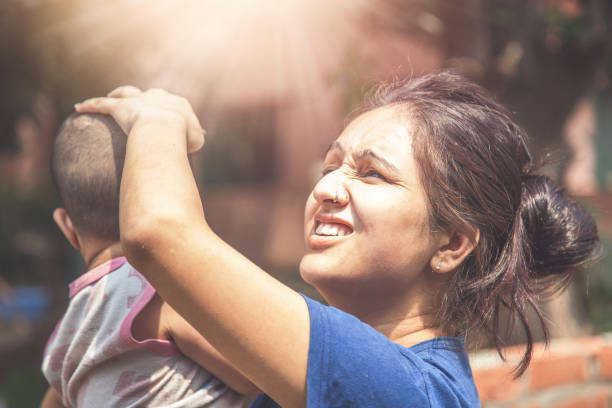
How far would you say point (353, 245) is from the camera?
4.11ft

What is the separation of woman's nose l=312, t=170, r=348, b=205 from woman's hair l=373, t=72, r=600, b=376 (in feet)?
0.58

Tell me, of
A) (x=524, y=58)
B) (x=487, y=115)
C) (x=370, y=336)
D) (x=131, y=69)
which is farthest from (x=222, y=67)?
(x=370, y=336)

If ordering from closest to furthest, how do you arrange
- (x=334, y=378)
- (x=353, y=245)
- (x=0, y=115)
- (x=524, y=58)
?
(x=334, y=378) → (x=353, y=245) → (x=524, y=58) → (x=0, y=115)

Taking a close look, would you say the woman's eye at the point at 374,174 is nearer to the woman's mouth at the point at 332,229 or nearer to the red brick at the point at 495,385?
the woman's mouth at the point at 332,229

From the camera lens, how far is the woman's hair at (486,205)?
4.38ft

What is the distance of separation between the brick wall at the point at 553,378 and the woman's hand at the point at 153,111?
6.67ft

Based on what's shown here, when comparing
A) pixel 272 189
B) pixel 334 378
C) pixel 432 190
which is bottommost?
pixel 272 189

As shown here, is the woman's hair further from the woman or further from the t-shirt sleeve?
the t-shirt sleeve

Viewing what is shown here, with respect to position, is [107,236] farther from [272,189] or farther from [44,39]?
[272,189]

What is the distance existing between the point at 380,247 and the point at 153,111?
0.54 meters

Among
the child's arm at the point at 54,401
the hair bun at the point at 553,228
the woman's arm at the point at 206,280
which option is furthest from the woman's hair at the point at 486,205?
the child's arm at the point at 54,401

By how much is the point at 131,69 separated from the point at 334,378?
4.33 m

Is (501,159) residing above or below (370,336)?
above

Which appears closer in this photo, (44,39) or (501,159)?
(501,159)
